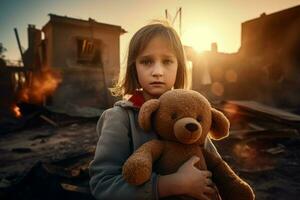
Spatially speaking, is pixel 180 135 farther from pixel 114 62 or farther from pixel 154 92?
pixel 114 62

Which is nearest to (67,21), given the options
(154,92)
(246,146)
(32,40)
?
(32,40)

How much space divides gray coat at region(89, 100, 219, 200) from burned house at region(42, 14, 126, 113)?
48.7 feet

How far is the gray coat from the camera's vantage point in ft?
4.11

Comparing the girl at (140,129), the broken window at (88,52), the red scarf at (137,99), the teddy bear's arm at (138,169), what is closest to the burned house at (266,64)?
the broken window at (88,52)

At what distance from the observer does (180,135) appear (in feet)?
4.17

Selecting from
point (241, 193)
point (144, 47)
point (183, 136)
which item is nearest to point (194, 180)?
point (183, 136)

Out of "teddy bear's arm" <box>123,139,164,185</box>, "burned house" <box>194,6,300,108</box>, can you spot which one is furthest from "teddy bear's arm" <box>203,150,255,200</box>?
"burned house" <box>194,6,300,108</box>

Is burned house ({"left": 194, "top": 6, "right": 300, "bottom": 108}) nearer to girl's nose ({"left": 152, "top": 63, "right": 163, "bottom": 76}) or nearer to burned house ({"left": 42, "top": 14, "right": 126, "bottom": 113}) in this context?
burned house ({"left": 42, "top": 14, "right": 126, "bottom": 113})

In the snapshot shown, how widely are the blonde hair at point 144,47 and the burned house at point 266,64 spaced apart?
1464cm

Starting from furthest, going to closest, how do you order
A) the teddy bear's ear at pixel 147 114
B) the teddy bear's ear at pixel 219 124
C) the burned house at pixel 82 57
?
the burned house at pixel 82 57, the teddy bear's ear at pixel 219 124, the teddy bear's ear at pixel 147 114

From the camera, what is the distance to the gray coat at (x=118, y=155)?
1.25 metres

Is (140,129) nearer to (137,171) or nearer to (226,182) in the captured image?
(137,171)

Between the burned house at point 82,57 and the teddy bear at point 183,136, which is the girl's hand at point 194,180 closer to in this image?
the teddy bear at point 183,136

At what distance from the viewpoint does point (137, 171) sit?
46.9 inches
